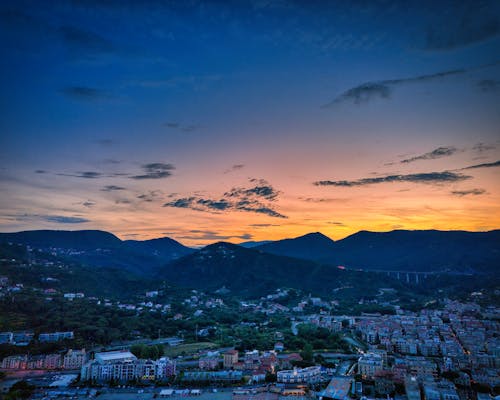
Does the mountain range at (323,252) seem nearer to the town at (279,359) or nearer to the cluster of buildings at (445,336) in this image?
the cluster of buildings at (445,336)

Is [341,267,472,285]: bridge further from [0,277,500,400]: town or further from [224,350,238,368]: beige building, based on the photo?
[224,350,238,368]: beige building

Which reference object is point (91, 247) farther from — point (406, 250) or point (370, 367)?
point (370, 367)

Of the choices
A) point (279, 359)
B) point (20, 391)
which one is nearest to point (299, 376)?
point (279, 359)

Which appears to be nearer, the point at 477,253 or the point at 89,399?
the point at 89,399

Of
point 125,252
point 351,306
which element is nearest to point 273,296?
point 351,306

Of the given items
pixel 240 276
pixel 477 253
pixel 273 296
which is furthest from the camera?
pixel 477 253

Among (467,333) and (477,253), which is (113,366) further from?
(477,253)
